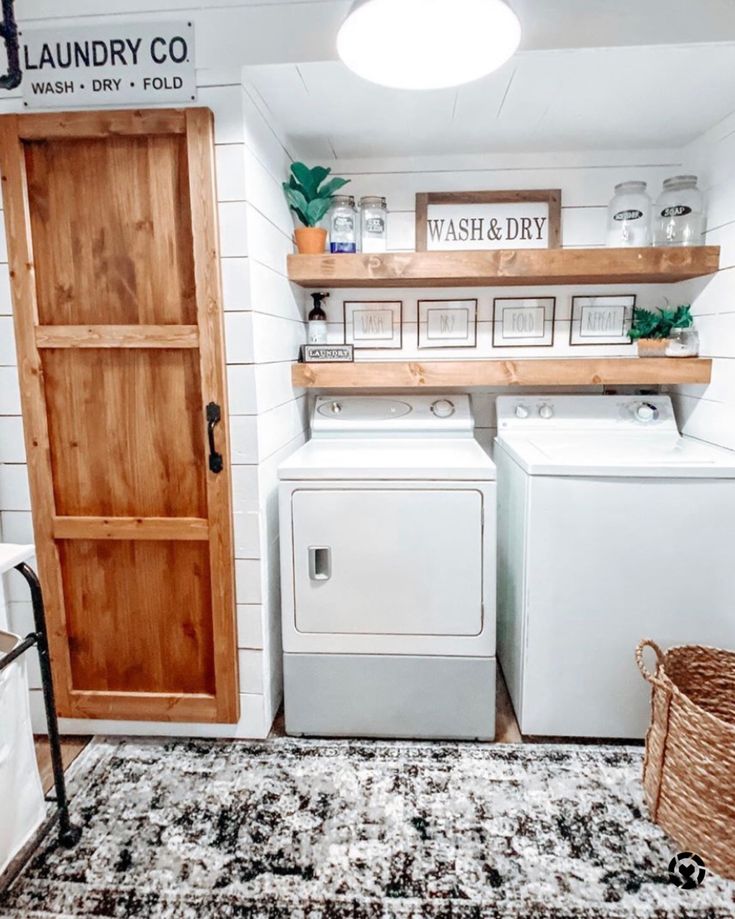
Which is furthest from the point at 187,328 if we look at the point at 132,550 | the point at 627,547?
the point at 627,547

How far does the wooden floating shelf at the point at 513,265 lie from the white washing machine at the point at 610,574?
692 mm

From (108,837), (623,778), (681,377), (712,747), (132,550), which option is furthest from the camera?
(681,377)

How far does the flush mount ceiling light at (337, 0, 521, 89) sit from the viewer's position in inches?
54.0

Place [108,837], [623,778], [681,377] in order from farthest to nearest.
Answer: [681,377] < [623,778] < [108,837]

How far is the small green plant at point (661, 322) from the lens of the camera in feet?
7.60

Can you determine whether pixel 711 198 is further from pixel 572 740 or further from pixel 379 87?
pixel 572 740

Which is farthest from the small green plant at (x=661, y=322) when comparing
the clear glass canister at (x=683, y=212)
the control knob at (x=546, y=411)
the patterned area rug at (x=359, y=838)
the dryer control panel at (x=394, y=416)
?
the patterned area rug at (x=359, y=838)

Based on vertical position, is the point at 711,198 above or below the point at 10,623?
above

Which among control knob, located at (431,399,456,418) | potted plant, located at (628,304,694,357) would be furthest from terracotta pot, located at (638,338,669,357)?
control knob, located at (431,399,456,418)

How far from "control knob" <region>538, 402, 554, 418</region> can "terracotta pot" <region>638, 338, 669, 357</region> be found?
1.30 feet

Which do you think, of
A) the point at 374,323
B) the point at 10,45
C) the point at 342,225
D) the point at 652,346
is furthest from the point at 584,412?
the point at 10,45

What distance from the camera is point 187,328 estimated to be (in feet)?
5.95

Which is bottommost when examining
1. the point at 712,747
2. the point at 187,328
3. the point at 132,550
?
the point at 712,747

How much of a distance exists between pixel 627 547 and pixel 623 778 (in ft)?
2.29
